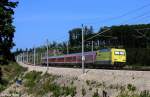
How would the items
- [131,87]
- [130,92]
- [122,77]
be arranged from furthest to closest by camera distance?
[122,77] → [131,87] → [130,92]

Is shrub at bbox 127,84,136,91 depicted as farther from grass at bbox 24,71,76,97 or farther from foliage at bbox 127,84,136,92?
grass at bbox 24,71,76,97

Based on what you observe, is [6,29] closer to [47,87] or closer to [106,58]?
[47,87]

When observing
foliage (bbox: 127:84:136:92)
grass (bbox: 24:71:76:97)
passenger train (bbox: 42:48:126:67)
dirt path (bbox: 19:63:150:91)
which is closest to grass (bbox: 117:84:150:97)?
foliage (bbox: 127:84:136:92)

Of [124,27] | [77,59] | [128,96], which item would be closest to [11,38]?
[128,96]

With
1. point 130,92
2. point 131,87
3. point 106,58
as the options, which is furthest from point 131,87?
point 106,58

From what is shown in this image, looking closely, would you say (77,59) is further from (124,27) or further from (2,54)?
(2,54)

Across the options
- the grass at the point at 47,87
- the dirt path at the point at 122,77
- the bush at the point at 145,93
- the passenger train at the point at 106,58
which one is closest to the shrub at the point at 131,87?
the dirt path at the point at 122,77

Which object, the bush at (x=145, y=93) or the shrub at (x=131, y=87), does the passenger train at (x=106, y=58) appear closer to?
the shrub at (x=131, y=87)

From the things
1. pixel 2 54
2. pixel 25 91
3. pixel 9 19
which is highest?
pixel 9 19

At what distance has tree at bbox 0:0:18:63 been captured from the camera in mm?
40781

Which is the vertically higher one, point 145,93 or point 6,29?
point 6,29

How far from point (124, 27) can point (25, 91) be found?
47.1m

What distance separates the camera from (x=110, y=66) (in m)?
70.7

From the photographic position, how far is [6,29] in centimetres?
4166
